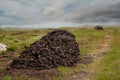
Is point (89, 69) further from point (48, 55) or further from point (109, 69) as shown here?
point (48, 55)

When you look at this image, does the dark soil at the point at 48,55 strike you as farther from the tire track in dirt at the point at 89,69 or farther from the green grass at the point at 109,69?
the green grass at the point at 109,69

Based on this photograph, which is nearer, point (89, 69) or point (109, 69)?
point (109, 69)

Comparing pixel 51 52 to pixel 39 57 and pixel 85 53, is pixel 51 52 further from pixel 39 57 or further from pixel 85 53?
pixel 85 53

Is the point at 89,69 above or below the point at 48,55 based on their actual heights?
below

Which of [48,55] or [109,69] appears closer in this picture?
[109,69]

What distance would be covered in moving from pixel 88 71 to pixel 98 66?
9.45ft

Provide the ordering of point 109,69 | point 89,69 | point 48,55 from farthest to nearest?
point 48,55 < point 89,69 < point 109,69

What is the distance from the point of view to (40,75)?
24.9 m

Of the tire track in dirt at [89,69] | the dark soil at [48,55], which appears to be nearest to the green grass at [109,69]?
the tire track in dirt at [89,69]

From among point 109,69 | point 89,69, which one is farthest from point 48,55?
point 109,69

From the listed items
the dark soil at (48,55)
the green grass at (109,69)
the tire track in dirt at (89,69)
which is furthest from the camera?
the dark soil at (48,55)

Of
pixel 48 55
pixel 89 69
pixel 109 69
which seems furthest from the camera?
pixel 48 55

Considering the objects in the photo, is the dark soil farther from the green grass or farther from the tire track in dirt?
the green grass

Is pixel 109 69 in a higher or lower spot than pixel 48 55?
lower
